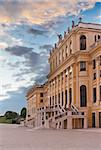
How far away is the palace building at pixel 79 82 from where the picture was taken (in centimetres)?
2717

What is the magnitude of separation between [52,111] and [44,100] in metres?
16.2

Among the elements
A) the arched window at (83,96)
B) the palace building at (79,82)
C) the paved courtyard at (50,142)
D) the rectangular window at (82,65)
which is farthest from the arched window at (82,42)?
the paved courtyard at (50,142)

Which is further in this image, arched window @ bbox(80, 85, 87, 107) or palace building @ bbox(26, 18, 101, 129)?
arched window @ bbox(80, 85, 87, 107)

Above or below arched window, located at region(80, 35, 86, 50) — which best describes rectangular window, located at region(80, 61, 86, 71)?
below

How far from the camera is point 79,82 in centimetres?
2970

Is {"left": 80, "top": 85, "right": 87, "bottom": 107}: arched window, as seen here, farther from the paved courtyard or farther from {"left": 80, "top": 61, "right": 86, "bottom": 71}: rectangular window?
the paved courtyard

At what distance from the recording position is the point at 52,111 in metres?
31.2

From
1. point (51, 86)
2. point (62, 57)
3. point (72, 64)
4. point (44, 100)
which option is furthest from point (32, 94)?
point (72, 64)

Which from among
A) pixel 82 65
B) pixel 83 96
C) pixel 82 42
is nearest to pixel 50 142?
pixel 83 96

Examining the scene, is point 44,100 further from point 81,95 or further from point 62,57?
point 81,95

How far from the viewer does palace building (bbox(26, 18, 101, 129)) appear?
89.1 feet

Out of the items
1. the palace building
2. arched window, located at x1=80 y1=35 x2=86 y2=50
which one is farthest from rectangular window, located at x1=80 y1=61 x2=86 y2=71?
arched window, located at x1=80 y1=35 x2=86 y2=50

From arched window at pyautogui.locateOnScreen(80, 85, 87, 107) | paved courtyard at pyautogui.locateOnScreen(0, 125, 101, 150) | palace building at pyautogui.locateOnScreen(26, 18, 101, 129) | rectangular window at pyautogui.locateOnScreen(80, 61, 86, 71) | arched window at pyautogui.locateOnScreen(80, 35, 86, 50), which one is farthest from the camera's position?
arched window at pyautogui.locateOnScreen(80, 35, 86, 50)

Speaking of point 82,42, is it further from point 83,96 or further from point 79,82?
point 83,96
